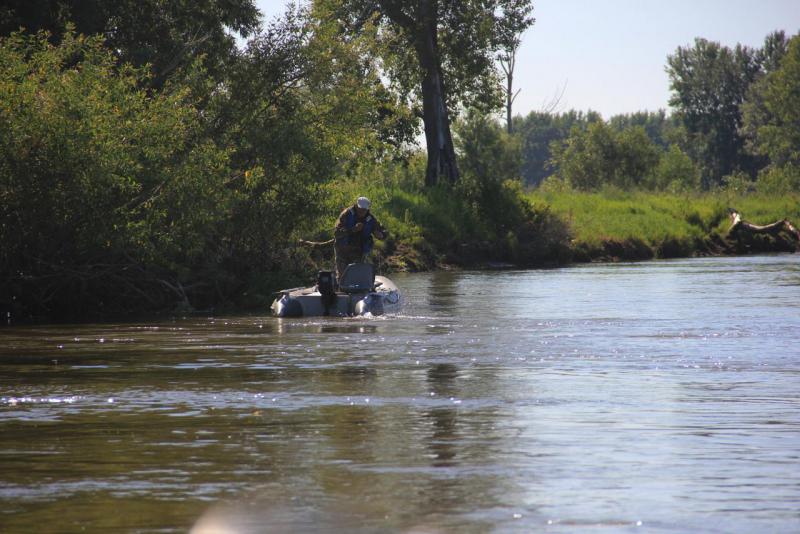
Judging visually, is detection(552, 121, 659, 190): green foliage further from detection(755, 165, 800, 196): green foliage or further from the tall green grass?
the tall green grass

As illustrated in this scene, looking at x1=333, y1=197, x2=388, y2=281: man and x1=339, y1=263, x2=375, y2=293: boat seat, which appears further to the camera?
x1=333, y1=197, x2=388, y2=281: man

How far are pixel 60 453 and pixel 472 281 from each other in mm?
26251

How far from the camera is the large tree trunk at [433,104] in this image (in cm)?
5031

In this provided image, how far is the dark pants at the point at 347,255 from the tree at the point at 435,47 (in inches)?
1033

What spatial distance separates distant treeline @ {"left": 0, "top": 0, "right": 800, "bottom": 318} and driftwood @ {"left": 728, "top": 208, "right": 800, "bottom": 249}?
9055 mm

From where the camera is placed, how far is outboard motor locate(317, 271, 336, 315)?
23.1 meters

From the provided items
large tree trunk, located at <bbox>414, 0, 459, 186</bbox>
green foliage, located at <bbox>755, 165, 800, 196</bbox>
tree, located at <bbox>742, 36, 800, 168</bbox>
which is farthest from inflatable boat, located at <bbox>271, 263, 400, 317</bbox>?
tree, located at <bbox>742, 36, 800, 168</bbox>

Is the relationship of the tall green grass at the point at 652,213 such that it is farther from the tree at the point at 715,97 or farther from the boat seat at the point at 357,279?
the tree at the point at 715,97

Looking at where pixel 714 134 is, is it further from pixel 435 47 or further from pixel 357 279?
pixel 357 279

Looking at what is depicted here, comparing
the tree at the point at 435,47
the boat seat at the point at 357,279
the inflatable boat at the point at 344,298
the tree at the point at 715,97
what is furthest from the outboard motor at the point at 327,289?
the tree at the point at 715,97

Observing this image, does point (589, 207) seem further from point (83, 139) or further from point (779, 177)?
point (779, 177)

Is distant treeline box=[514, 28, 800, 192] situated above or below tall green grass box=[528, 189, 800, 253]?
above

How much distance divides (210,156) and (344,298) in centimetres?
433

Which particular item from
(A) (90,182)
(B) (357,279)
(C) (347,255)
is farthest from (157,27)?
(B) (357,279)
